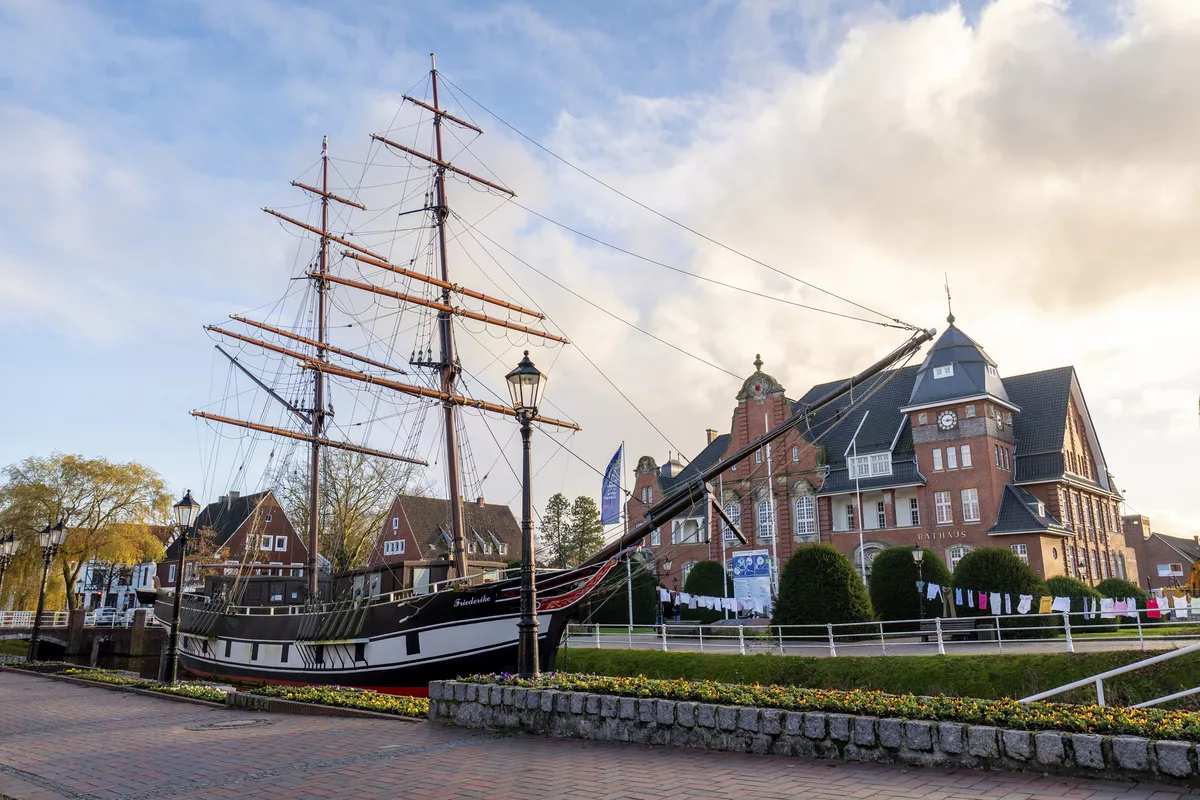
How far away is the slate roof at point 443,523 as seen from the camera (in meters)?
68.3

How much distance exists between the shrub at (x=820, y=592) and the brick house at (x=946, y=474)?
12.1 metres

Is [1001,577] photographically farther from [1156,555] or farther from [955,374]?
[1156,555]

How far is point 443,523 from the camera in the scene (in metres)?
70.1

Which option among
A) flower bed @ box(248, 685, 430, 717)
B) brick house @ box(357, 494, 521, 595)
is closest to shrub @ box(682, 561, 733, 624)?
brick house @ box(357, 494, 521, 595)

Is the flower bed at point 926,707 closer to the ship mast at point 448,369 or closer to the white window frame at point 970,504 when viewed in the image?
the ship mast at point 448,369

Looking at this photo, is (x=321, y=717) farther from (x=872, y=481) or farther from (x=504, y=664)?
(x=872, y=481)

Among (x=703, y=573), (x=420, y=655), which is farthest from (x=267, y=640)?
(x=703, y=573)

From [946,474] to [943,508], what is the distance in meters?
1.95

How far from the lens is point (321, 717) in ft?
42.6

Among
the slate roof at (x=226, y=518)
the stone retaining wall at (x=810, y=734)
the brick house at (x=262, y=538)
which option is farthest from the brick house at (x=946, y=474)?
the slate roof at (x=226, y=518)

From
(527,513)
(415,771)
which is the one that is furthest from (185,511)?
(415,771)

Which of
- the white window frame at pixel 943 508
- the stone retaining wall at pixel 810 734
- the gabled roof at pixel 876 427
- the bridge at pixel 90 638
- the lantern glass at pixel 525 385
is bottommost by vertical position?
the bridge at pixel 90 638

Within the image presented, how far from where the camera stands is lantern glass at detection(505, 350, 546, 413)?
40.1 ft

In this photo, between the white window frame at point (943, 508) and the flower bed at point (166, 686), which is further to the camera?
the white window frame at point (943, 508)
